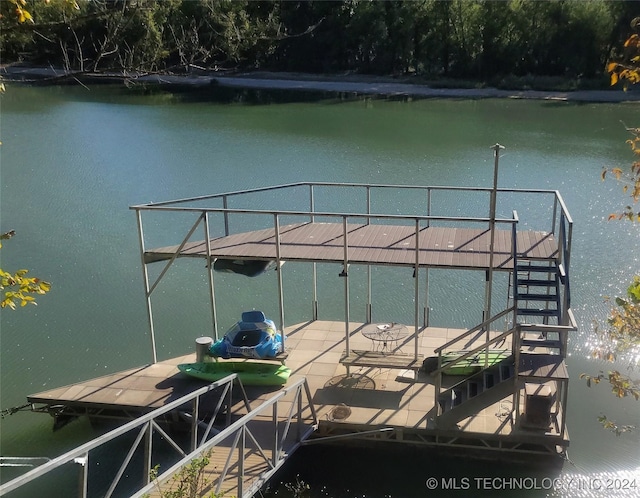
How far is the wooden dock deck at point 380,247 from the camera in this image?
913 centimetres

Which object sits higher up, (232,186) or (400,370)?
(232,186)

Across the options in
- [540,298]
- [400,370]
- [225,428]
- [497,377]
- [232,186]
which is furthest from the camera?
[232,186]

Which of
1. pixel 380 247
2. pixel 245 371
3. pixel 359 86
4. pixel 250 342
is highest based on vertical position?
pixel 359 86

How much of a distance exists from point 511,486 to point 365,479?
1.83 m

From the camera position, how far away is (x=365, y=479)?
880 centimetres

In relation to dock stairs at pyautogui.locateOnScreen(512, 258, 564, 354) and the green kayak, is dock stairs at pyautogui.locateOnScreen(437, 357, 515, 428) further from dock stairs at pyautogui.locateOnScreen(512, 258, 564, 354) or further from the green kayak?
the green kayak

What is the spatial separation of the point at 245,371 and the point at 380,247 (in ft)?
8.72

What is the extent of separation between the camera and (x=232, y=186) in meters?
22.2

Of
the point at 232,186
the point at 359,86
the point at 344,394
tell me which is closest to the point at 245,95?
the point at 359,86

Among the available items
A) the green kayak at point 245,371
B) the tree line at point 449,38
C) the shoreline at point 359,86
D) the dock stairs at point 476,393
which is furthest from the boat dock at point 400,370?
the tree line at point 449,38

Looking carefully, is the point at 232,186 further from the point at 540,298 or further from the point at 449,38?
the point at 449,38

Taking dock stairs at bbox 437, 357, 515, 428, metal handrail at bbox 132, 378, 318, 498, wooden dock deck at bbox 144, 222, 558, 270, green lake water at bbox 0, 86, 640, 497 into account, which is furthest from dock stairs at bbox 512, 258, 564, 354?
metal handrail at bbox 132, 378, 318, 498

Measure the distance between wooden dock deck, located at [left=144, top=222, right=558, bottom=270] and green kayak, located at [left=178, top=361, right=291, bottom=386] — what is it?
5.29 feet

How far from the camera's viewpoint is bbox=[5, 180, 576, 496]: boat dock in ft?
27.2
